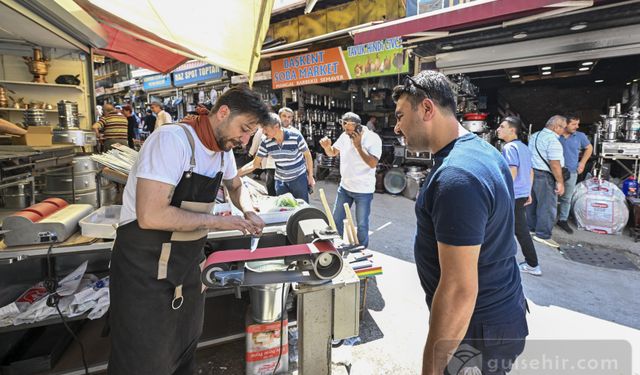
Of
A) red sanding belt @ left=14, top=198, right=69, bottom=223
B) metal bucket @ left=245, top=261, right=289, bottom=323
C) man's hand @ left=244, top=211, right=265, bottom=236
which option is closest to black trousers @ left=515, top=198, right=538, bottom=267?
metal bucket @ left=245, top=261, right=289, bottom=323

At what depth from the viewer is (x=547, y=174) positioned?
5062mm

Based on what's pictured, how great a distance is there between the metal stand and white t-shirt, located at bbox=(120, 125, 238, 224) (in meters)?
0.87

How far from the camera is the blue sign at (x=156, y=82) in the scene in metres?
12.1

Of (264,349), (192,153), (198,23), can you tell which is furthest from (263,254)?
(198,23)

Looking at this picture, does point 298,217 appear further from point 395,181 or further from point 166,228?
point 395,181

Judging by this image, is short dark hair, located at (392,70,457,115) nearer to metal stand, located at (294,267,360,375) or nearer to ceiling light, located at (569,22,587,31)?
metal stand, located at (294,267,360,375)

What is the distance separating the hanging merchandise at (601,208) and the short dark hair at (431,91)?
5.77 meters

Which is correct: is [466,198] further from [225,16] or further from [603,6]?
[603,6]

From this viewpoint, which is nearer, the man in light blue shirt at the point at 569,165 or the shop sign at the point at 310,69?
the man in light blue shirt at the point at 569,165

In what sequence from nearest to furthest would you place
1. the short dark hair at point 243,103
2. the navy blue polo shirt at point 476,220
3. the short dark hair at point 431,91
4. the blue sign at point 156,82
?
the navy blue polo shirt at point 476,220
the short dark hair at point 431,91
the short dark hair at point 243,103
the blue sign at point 156,82

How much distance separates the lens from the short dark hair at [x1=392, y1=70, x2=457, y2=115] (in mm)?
1303

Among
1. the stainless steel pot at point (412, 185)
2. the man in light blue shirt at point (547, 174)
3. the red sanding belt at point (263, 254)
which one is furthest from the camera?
the stainless steel pot at point (412, 185)

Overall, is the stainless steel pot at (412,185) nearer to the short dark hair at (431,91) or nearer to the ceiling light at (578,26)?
the ceiling light at (578,26)

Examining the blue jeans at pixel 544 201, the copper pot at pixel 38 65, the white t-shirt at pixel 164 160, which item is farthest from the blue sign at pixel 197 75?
the white t-shirt at pixel 164 160
